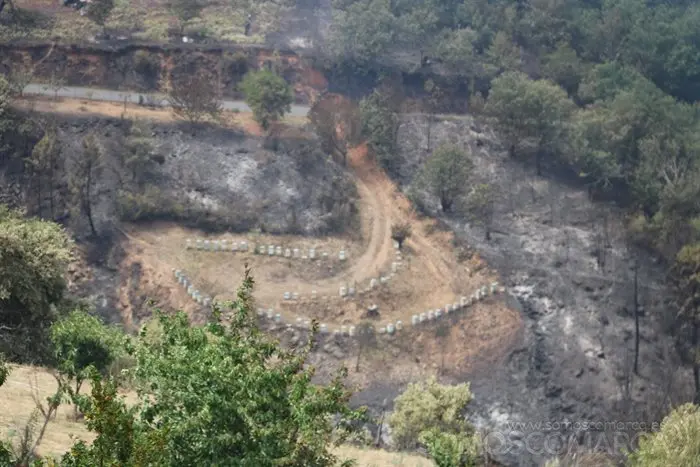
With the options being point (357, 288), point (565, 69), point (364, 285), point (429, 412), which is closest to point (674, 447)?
point (429, 412)

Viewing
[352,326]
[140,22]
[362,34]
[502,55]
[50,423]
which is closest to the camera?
[50,423]

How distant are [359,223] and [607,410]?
17.9m

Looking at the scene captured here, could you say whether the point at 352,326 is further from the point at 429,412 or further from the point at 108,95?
the point at 108,95

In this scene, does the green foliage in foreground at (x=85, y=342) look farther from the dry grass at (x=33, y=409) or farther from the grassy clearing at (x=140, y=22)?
the grassy clearing at (x=140, y=22)

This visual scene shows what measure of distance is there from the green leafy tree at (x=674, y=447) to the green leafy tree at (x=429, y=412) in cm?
723

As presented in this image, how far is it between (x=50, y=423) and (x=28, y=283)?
5.43 metres

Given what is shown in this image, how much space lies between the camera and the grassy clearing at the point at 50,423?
23.6 m

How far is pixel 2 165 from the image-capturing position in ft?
177

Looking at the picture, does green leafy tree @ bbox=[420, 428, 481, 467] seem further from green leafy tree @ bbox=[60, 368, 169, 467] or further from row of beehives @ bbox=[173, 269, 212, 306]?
row of beehives @ bbox=[173, 269, 212, 306]

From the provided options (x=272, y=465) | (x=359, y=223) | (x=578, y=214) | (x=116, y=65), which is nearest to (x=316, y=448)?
(x=272, y=465)

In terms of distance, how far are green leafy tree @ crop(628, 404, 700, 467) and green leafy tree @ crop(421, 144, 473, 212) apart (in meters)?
27.2

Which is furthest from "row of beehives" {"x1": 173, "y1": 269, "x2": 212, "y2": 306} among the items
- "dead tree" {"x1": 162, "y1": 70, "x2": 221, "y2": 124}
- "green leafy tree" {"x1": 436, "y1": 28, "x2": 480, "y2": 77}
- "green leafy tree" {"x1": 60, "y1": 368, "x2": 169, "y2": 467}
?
"green leafy tree" {"x1": 60, "y1": 368, "x2": 169, "y2": 467}

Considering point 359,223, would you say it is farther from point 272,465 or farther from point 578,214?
point 272,465

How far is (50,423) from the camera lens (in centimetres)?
2552
